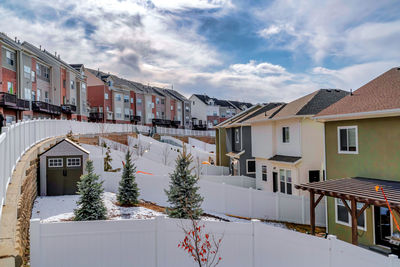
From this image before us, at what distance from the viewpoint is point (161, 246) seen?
27.8 feet

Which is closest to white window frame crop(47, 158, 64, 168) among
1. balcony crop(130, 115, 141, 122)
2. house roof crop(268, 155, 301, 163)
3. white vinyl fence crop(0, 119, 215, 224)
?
white vinyl fence crop(0, 119, 215, 224)

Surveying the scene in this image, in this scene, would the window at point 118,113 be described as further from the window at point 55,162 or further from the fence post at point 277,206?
the fence post at point 277,206

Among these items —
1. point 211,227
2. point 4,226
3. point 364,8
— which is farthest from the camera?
point 364,8

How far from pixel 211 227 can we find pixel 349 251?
3.70 m

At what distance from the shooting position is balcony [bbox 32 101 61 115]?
30531 millimetres

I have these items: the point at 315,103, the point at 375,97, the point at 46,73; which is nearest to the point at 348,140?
the point at 375,97

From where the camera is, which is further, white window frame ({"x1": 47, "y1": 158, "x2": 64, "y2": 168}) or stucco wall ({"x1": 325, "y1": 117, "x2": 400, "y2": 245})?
white window frame ({"x1": 47, "y1": 158, "x2": 64, "y2": 168})

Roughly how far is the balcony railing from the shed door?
15612 mm

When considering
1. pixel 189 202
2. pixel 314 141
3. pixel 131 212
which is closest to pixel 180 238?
pixel 189 202

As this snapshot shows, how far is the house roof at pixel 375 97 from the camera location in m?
10.8

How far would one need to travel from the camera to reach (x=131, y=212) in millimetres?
12266

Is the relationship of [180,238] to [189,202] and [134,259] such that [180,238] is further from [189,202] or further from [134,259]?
[189,202]

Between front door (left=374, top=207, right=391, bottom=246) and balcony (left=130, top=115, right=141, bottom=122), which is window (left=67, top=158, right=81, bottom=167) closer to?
front door (left=374, top=207, right=391, bottom=246)

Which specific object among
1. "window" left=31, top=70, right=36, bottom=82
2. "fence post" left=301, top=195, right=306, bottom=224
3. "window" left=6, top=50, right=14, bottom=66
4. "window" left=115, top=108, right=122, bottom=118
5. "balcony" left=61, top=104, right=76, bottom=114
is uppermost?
"window" left=6, top=50, right=14, bottom=66
